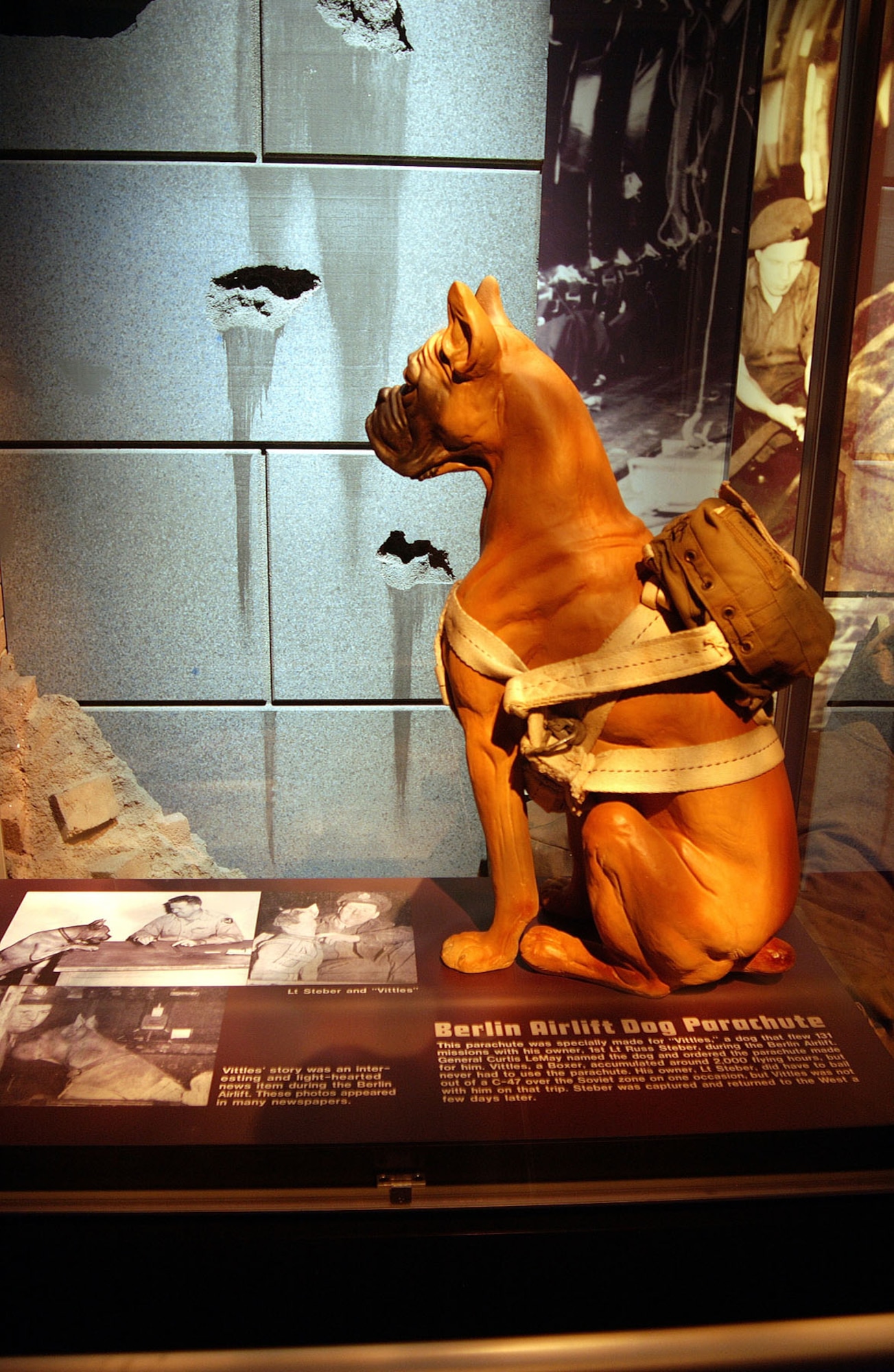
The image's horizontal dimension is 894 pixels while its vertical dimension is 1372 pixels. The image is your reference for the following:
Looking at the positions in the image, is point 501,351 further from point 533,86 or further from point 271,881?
point 271,881

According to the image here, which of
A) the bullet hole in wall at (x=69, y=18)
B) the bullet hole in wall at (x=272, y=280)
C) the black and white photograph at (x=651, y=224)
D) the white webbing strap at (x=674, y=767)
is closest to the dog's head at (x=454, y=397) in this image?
the white webbing strap at (x=674, y=767)

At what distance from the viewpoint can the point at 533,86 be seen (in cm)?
235

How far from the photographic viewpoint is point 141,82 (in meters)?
2.31

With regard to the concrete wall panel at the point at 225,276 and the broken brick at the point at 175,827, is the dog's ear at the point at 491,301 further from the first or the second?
the broken brick at the point at 175,827

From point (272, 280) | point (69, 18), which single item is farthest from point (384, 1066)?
point (69, 18)

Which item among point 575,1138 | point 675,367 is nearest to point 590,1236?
point 575,1138

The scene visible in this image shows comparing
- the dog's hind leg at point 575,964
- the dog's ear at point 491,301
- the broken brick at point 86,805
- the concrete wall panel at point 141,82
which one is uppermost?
the concrete wall panel at point 141,82

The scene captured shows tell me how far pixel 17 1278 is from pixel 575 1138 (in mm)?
844

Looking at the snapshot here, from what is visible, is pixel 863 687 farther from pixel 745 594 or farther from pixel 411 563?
pixel 411 563

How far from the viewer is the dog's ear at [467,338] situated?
167cm

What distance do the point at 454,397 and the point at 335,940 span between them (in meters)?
1.11

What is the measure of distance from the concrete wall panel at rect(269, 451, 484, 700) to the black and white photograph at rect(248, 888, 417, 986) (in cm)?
62

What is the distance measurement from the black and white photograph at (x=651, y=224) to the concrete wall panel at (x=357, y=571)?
0.44 meters

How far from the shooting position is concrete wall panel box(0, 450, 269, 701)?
2.54 meters
